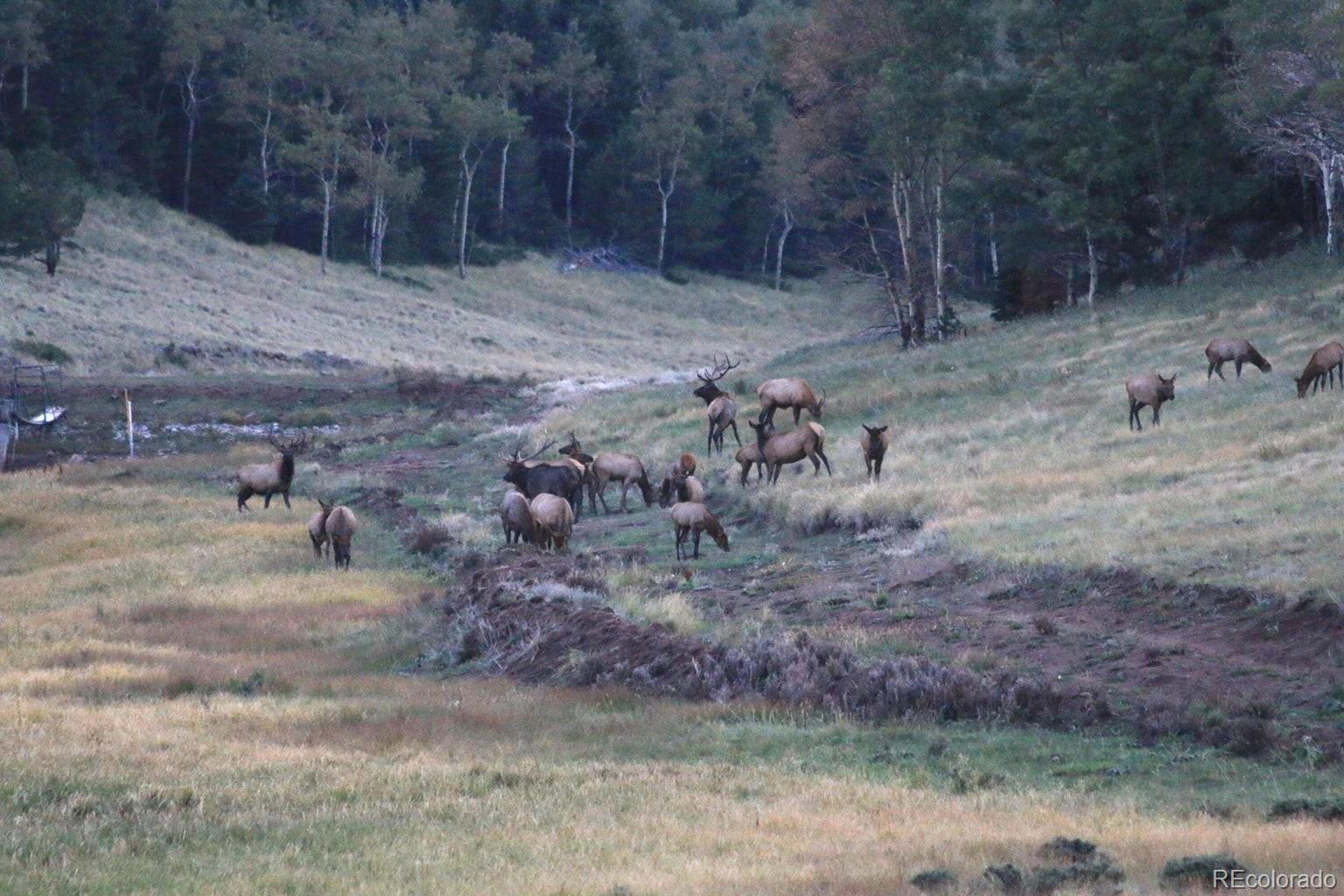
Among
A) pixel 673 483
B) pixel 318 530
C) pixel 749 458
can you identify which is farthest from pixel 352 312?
pixel 318 530

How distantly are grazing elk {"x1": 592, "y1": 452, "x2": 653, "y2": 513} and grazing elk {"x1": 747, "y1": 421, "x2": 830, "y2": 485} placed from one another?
2215mm

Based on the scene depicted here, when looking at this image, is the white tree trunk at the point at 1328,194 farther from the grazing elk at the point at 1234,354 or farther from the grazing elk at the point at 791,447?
the grazing elk at the point at 791,447

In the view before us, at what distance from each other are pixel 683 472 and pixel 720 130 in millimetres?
79712

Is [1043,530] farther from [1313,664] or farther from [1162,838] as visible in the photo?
[1162,838]

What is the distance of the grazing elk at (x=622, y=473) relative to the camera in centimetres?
2931

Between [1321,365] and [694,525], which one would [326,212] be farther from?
[694,525]

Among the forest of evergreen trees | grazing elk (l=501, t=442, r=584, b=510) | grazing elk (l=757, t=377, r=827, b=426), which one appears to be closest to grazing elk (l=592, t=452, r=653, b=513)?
grazing elk (l=501, t=442, r=584, b=510)

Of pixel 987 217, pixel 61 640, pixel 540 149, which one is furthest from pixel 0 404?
pixel 540 149

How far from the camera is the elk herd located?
24453mm

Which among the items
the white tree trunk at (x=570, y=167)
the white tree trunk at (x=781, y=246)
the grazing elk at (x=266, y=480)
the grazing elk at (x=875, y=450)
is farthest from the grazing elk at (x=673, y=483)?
the white tree trunk at (x=781, y=246)

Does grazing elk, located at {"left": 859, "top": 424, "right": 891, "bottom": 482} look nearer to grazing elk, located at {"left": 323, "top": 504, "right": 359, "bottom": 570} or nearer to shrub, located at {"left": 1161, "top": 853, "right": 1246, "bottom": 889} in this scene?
grazing elk, located at {"left": 323, "top": 504, "right": 359, "bottom": 570}

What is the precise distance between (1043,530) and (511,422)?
87.1 ft

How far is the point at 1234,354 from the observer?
31.3m

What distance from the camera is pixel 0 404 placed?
42.8 meters
